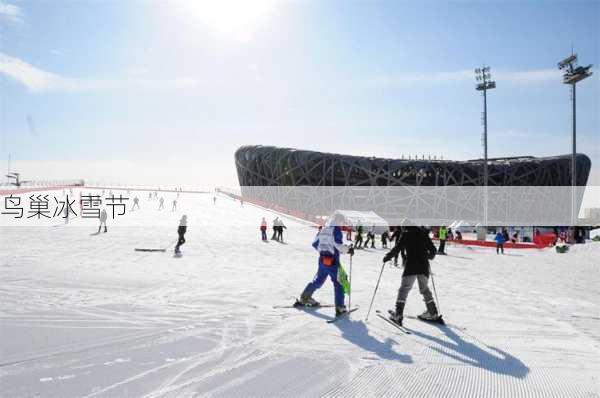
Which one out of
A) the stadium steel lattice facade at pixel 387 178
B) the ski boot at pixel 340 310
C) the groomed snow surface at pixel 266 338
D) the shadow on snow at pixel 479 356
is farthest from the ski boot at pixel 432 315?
the stadium steel lattice facade at pixel 387 178

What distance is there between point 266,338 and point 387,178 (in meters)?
59.8

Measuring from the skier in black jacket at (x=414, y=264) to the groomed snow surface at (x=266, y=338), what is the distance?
0.30m

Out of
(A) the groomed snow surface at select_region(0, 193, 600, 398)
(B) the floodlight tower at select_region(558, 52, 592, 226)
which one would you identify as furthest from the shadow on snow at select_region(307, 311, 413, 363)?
(B) the floodlight tower at select_region(558, 52, 592, 226)

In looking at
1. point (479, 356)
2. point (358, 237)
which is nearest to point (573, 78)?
point (358, 237)

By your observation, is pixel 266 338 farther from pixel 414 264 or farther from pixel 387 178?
pixel 387 178

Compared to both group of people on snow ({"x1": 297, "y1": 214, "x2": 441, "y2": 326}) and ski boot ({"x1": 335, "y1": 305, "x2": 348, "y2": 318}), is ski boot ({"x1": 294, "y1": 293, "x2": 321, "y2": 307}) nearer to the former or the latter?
group of people on snow ({"x1": 297, "y1": 214, "x2": 441, "y2": 326})

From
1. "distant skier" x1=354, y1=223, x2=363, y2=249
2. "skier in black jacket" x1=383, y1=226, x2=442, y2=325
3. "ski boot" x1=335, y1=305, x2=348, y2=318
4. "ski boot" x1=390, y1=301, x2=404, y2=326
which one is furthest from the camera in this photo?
"distant skier" x1=354, y1=223, x2=363, y2=249

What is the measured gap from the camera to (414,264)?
211 inches

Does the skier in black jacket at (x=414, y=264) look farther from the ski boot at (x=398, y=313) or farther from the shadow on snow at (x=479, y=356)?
the shadow on snow at (x=479, y=356)

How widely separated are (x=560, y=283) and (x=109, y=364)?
33.3ft

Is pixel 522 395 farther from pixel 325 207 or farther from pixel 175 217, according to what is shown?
pixel 325 207

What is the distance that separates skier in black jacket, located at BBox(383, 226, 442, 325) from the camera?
5.35m

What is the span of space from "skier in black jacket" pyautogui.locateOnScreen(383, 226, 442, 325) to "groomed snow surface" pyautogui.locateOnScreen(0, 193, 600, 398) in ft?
0.97

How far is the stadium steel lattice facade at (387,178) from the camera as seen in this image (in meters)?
63.0
